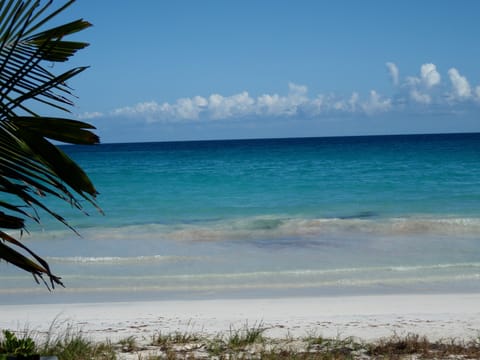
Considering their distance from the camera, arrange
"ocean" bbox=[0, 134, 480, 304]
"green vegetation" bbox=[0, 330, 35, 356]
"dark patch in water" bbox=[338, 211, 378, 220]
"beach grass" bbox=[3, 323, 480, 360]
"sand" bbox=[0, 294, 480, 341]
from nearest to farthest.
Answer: "green vegetation" bbox=[0, 330, 35, 356]
"beach grass" bbox=[3, 323, 480, 360]
"sand" bbox=[0, 294, 480, 341]
"ocean" bbox=[0, 134, 480, 304]
"dark patch in water" bbox=[338, 211, 378, 220]

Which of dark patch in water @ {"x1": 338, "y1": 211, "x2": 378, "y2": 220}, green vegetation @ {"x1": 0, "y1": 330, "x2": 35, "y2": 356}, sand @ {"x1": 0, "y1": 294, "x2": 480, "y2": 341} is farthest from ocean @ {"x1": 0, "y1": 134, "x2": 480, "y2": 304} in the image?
green vegetation @ {"x1": 0, "y1": 330, "x2": 35, "y2": 356}

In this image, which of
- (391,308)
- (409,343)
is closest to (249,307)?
(391,308)

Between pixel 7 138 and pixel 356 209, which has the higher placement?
pixel 7 138

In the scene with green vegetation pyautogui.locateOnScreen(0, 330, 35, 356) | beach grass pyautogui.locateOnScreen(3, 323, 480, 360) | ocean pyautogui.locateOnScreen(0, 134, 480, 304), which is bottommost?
ocean pyautogui.locateOnScreen(0, 134, 480, 304)

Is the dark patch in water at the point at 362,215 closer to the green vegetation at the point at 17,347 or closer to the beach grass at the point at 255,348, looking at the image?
the beach grass at the point at 255,348

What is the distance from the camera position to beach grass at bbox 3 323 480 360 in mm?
4855

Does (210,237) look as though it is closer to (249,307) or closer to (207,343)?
(249,307)

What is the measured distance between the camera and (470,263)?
1059 centimetres

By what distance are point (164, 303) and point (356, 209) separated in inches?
498

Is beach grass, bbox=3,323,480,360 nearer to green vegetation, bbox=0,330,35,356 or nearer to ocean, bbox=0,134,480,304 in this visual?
green vegetation, bbox=0,330,35,356

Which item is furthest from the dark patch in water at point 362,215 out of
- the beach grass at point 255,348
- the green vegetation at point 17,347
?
the green vegetation at point 17,347

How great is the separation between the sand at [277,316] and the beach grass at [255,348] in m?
0.36

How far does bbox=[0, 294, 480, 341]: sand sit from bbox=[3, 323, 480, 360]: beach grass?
360 millimetres

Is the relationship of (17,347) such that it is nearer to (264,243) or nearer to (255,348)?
(255,348)
